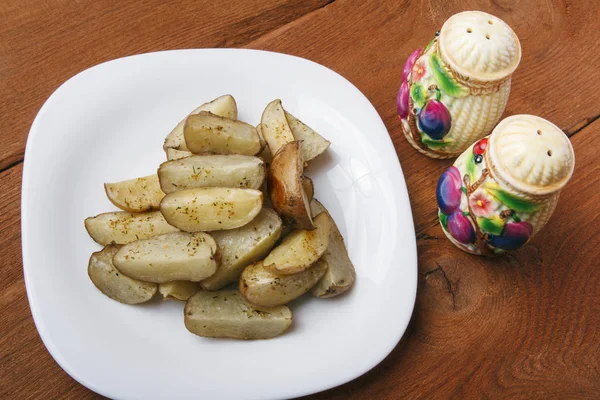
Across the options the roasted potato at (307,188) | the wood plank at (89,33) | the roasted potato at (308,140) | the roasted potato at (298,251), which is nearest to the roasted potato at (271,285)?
the roasted potato at (298,251)

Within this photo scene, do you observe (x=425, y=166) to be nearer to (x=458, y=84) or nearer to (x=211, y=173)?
(x=458, y=84)

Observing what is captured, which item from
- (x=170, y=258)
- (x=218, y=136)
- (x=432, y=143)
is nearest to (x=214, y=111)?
(x=218, y=136)

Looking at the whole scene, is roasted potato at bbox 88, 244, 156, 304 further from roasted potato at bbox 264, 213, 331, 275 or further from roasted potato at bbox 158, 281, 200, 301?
roasted potato at bbox 264, 213, 331, 275

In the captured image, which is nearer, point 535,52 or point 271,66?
point 271,66

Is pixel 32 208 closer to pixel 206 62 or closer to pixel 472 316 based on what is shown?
pixel 206 62

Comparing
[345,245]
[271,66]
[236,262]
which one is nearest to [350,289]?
[345,245]

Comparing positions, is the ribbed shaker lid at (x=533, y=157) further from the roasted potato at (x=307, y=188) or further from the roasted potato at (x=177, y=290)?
the roasted potato at (x=177, y=290)
